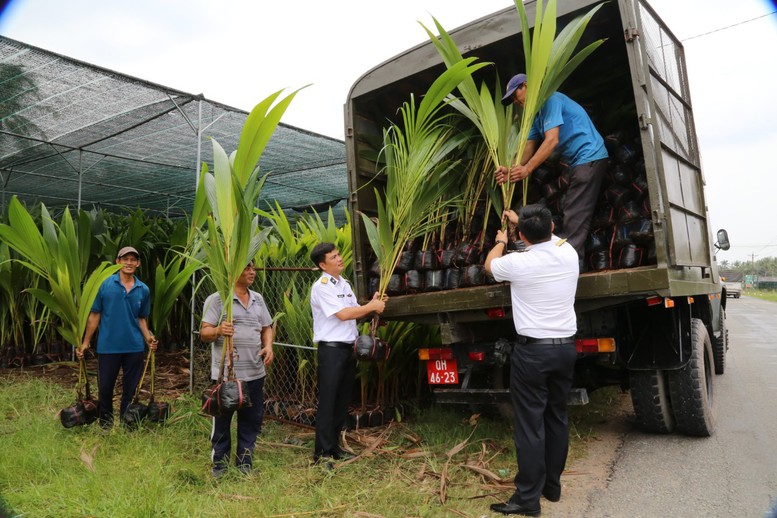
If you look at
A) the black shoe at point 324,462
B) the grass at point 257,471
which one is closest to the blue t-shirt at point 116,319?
the grass at point 257,471

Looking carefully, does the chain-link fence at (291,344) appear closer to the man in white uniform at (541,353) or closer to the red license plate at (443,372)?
the red license plate at (443,372)

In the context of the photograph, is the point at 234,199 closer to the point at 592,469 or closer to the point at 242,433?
the point at 242,433

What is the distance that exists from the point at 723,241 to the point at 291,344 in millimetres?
5059

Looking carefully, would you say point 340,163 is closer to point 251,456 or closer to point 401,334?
point 401,334

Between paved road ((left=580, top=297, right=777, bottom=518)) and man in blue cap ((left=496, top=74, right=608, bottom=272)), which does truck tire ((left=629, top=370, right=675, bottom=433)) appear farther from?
man in blue cap ((left=496, top=74, right=608, bottom=272))

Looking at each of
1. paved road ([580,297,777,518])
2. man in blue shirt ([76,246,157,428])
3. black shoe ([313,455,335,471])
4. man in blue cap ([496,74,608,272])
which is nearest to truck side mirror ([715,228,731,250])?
paved road ([580,297,777,518])

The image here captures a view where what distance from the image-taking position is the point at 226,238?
2.94 metres

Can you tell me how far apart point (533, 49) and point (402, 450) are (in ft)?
8.58

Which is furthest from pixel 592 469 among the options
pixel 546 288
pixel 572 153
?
pixel 572 153

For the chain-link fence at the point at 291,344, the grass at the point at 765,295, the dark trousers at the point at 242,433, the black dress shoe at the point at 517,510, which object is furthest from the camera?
the grass at the point at 765,295

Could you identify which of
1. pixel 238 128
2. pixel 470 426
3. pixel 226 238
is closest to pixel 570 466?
pixel 470 426

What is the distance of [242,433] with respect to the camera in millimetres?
3273

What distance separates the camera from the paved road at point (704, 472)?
8.79ft

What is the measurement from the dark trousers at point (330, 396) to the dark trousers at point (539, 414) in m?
1.10
